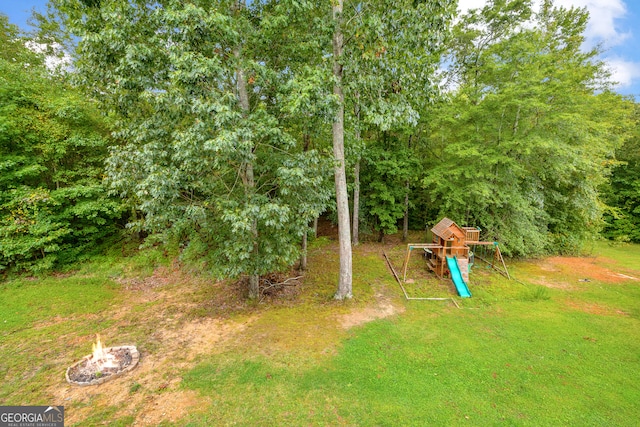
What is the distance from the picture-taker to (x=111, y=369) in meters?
4.92

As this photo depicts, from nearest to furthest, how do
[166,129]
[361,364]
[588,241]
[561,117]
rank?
[361,364], [166,129], [561,117], [588,241]

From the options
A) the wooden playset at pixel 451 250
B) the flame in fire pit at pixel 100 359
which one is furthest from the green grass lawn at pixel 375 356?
the wooden playset at pixel 451 250

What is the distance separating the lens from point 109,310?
7.49 metres

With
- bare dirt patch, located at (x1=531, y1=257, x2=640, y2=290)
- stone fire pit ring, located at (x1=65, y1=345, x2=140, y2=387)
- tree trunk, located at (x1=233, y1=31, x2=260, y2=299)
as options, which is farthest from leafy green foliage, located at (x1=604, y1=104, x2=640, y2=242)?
stone fire pit ring, located at (x1=65, y1=345, x2=140, y2=387)

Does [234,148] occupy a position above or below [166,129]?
below

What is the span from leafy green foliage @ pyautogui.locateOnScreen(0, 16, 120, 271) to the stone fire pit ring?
6424 mm

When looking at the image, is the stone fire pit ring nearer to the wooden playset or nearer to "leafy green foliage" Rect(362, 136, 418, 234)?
the wooden playset

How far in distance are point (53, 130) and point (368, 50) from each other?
11.2m

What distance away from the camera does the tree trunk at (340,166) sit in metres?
6.70

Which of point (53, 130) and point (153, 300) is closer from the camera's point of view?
point (153, 300)

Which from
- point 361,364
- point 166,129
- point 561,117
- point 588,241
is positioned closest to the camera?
point 361,364

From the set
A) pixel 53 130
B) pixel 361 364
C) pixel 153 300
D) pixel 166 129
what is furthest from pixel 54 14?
pixel 361 364

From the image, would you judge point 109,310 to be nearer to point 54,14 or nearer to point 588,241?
point 54,14

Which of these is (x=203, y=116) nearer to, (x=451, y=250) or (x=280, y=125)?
(x=280, y=125)
